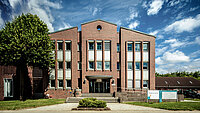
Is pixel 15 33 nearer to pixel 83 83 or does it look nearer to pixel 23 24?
pixel 23 24

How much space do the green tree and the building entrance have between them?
347 inches

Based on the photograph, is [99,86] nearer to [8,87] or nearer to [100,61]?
[100,61]

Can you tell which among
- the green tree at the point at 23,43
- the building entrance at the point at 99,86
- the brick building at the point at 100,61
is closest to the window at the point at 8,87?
the brick building at the point at 100,61

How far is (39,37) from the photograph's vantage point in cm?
1678

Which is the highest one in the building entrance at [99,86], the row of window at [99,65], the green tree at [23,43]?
the green tree at [23,43]

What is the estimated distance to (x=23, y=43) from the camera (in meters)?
15.7

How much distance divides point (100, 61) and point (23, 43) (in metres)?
→ 12.1

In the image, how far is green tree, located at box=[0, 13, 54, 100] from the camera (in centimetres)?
1542

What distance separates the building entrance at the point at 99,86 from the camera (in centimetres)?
2150

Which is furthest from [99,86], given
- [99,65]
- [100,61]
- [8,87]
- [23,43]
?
[8,87]

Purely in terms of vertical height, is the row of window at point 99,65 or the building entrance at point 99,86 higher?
the row of window at point 99,65

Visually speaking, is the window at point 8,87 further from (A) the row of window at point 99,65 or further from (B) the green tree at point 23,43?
(A) the row of window at point 99,65

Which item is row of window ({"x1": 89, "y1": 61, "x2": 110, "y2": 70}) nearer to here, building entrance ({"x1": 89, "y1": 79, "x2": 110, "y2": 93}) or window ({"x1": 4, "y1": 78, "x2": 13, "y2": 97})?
building entrance ({"x1": 89, "y1": 79, "x2": 110, "y2": 93})

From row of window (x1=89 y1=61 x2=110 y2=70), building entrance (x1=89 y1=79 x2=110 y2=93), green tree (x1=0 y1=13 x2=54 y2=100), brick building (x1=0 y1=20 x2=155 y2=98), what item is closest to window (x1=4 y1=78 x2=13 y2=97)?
brick building (x1=0 y1=20 x2=155 y2=98)
